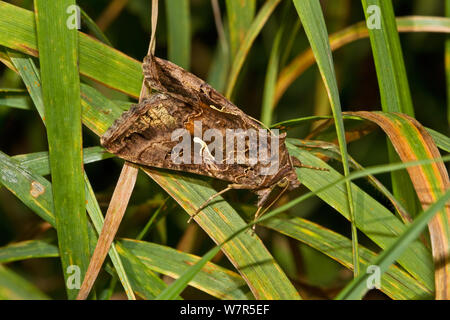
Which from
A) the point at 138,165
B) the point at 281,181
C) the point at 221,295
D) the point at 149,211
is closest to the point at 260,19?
the point at 281,181

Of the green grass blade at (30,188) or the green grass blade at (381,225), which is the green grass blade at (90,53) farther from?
the green grass blade at (381,225)

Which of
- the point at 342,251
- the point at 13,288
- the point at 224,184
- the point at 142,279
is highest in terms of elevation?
the point at 224,184

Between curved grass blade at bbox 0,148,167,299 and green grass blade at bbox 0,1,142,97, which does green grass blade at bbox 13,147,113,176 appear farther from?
green grass blade at bbox 0,1,142,97

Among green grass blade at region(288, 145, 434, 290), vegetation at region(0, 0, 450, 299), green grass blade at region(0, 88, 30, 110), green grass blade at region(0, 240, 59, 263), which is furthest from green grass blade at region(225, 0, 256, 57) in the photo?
green grass blade at region(0, 240, 59, 263)

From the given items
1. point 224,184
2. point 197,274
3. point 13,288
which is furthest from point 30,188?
point 224,184

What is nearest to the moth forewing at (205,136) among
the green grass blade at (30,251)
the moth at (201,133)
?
the moth at (201,133)

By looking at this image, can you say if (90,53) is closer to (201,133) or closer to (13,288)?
(201,133)

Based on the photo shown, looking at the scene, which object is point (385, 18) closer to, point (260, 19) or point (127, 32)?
point (260, 19)
